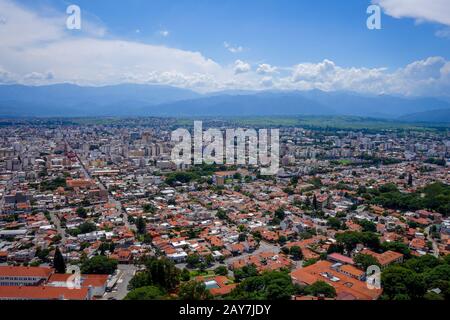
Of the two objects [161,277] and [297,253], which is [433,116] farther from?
[161,277]

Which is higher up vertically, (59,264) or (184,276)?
(59,264)

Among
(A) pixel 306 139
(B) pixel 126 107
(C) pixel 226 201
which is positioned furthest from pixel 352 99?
(B) pixel 126 107

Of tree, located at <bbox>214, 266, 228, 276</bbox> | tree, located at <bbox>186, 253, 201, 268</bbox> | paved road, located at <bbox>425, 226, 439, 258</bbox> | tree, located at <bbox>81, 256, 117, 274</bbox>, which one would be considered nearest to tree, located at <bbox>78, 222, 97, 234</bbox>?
tree, located at <bbox>81, 256, 117, 274</bbox>

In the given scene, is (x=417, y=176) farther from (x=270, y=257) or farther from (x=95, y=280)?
(x=95, y=280)

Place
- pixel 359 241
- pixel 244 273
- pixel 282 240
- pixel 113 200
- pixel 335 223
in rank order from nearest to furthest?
pixel 244 273 → pixel 359 241 → pixel 282 240 → pixel 335 223 → pixel 113 200

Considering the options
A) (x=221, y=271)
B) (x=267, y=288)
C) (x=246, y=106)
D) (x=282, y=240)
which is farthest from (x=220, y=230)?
(x=246, y=106)

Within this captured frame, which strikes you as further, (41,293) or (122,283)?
(122,283)
